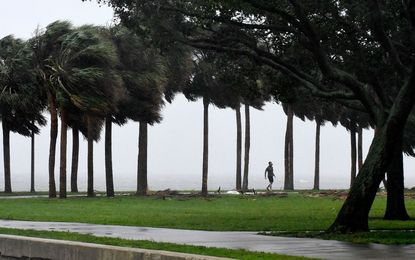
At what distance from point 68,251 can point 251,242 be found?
3.58 metres

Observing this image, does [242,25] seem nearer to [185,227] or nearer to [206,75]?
[185,227]

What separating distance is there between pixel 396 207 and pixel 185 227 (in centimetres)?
674

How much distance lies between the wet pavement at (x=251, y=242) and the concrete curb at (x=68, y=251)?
2.16m

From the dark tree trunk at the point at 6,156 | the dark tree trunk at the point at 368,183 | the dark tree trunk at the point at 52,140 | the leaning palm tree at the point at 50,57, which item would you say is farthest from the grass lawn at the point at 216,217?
the dark tree trunk at the point at 6,156

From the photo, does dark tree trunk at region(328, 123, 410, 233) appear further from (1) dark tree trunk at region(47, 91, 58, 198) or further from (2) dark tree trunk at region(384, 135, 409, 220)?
(1) dark tree trunk at region(47, 91, 58, 198)

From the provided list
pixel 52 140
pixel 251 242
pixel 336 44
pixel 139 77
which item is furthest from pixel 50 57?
pixel 251 242

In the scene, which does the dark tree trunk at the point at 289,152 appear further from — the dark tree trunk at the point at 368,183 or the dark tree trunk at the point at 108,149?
the dark tree trunk at the point at 368,183

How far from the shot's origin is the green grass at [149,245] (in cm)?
1312

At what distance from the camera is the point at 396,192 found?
2431 centimetres

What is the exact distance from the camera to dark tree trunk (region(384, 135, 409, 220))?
78.4 ft

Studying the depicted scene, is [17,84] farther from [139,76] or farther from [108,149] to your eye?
[139,76]

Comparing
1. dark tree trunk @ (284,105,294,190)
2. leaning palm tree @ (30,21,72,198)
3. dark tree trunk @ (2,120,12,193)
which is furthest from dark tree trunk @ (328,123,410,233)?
dark tree trunk @ (284,105,294,190)

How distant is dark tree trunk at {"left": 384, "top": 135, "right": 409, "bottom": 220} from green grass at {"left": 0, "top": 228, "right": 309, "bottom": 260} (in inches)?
405

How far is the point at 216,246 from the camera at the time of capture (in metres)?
15.0
